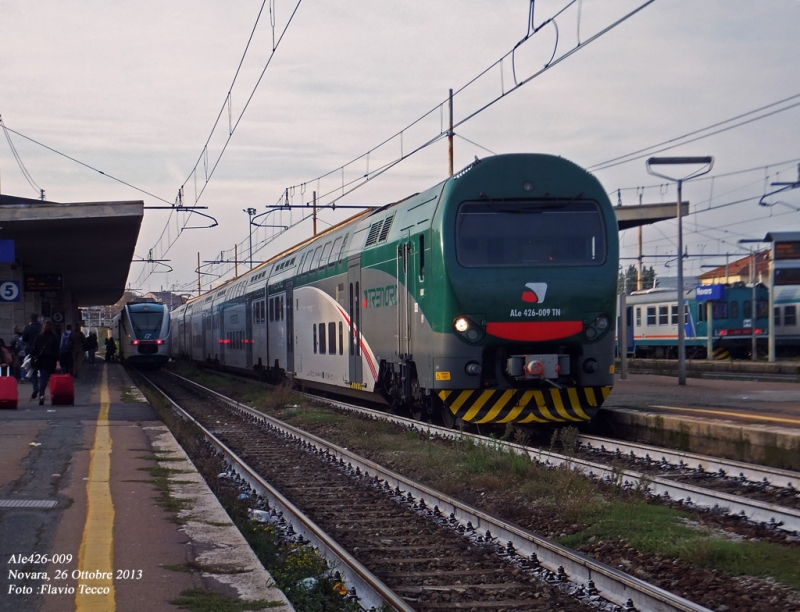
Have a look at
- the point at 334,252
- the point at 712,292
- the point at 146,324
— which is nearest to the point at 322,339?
the point at 334,252

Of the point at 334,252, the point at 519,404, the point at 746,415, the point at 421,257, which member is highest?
the point at 334,252

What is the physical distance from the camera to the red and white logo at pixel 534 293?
11289 mm

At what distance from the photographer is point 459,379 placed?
1127cm

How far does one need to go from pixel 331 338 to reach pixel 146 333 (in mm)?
25015

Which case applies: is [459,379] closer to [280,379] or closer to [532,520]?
[532,520]

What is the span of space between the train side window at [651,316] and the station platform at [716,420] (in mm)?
19623

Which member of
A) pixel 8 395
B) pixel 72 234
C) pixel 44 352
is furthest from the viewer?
pixel 72 234

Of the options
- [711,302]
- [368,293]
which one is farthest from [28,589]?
[711,302]

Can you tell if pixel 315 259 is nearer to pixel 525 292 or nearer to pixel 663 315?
pixel 525 292

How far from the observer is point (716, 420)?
10938mm

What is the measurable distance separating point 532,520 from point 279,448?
20.5ft

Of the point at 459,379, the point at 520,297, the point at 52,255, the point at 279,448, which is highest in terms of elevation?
the point at 52,255

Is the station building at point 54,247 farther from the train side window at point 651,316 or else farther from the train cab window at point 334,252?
the train side window at point 651,316

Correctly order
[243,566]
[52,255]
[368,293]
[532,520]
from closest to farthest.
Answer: [243,566] → [532,520] → [368,293] → [52,255]
